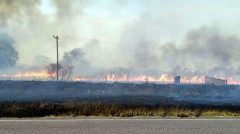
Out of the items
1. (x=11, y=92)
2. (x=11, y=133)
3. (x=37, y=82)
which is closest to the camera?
(x=11, y=133)

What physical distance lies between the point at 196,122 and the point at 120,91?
188ft

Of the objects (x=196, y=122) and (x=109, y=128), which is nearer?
(x=109, y=128)

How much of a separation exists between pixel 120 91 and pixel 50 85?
38.6 ft

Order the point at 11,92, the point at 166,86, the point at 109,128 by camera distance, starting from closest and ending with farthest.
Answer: the point at 109,128
the point at 11,92
the point at 166,86

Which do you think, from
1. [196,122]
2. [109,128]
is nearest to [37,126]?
[109,128]

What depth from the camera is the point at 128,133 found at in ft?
40.3

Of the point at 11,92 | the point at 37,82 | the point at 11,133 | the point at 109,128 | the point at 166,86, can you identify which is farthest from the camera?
the point at 166,86

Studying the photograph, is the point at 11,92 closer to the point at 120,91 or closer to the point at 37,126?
the point at 120,91

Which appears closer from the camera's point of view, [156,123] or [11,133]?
[11,133]

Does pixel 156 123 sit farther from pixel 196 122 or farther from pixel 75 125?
pixel 75 125

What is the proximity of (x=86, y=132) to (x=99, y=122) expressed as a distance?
2.71m

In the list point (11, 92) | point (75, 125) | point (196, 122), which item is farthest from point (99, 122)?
point (11, 92)

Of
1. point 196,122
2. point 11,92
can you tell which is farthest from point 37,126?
point 11,92

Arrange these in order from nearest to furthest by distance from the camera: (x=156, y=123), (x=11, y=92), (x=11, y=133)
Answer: (x=11, y=133) < (x=156, y=123) < (x=11, y=92)
